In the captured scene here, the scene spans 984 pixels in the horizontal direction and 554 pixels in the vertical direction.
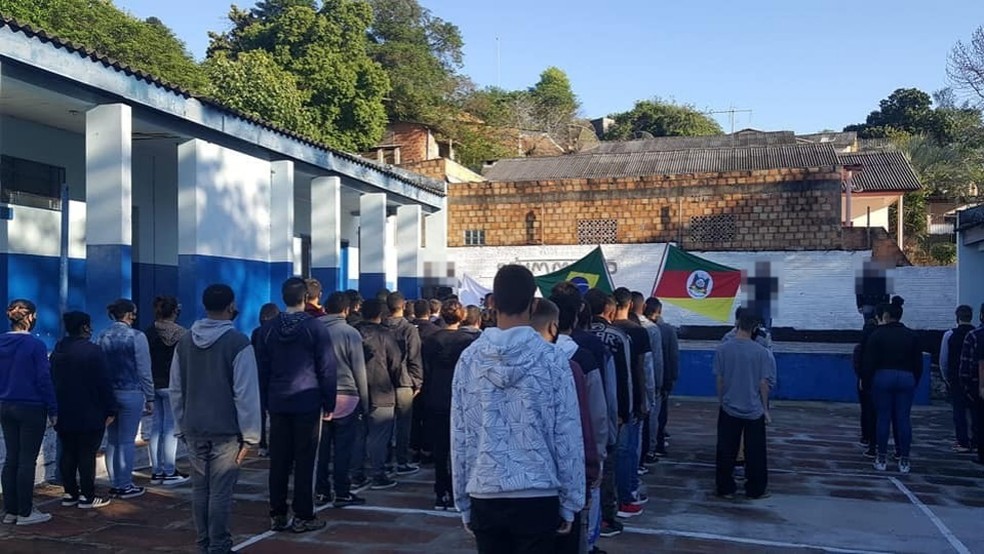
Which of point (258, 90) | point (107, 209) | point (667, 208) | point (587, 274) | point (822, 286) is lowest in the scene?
point (822, 286)

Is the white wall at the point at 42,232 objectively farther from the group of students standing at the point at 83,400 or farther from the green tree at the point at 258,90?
the green tree at the point at 258,90

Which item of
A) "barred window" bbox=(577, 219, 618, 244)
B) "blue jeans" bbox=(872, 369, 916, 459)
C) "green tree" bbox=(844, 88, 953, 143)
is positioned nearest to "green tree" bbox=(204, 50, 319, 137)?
"barred window" bbox=(577, 219, 618, 244)

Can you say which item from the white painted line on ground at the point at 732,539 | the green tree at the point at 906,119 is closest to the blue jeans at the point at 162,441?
the white painted line on ground at the point at 732,539

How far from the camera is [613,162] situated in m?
35.1

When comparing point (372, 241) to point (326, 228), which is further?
point (372, 241)

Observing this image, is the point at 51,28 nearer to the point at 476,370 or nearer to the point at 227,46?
the point at 227,46

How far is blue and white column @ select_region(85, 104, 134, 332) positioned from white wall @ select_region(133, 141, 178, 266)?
3.71 metres

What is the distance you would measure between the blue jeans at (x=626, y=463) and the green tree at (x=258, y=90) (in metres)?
22.9

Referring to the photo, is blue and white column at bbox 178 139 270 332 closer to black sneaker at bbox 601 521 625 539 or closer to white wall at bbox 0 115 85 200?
white wall at bbox 0 115 85 200

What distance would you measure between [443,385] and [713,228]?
15288mm

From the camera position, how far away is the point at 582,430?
364 centimetres

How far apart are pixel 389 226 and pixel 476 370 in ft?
53.7

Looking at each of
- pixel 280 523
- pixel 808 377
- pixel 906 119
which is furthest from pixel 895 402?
pixel 906 119

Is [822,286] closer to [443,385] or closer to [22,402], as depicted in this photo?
[443,385]
